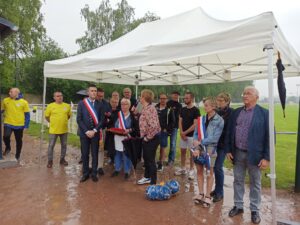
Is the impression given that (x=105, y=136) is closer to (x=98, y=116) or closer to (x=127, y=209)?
(x=98, y=116)

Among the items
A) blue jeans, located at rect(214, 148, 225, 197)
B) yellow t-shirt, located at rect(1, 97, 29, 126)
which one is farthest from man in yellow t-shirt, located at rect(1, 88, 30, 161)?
blue jeans, located at rect(214, 148, 225, 197)

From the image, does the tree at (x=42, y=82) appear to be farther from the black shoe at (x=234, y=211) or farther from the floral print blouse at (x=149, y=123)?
the black shoe at (x=234, y=211)

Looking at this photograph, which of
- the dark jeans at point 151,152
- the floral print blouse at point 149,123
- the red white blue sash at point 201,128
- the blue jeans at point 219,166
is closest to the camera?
the red white blue sash at point 201,128

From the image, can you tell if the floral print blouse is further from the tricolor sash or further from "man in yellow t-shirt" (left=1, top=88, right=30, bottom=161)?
"man in yellow t-shirt" (left=1, top=88, right=30, bottom=161)

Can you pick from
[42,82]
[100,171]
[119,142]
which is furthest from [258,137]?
[42,82]

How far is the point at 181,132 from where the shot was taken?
578 cm

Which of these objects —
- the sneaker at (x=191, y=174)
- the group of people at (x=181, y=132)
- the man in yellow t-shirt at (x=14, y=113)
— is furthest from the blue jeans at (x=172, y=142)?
the man in yellow t-shirt at (x=14, y=113)

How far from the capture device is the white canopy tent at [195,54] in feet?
11.4

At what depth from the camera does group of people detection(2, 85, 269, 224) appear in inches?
148

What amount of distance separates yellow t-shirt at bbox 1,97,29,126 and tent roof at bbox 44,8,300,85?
1.01m

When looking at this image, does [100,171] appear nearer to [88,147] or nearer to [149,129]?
[88,147]

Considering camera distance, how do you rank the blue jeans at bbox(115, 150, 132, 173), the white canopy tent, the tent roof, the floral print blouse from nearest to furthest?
the white canopy tent → the tent roof → the floral print blouse → the blue jeans at bbox(115, 150, 132, 173)

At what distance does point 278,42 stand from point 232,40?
559 millimetres

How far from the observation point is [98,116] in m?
5.53
